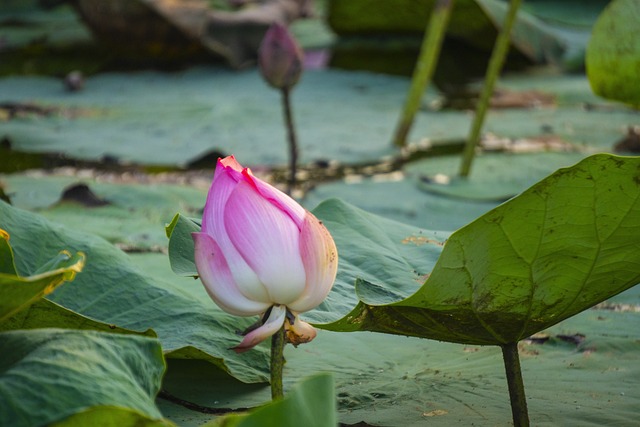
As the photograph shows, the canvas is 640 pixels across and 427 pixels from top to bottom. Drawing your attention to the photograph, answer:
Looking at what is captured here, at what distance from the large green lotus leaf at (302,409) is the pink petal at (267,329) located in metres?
0.15

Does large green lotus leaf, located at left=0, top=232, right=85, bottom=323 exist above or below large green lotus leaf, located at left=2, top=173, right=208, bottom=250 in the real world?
above

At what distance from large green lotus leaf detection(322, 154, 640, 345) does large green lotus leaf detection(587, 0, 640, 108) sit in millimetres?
457

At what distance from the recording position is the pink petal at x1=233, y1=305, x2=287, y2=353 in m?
0.83

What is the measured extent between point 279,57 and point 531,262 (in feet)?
5.11

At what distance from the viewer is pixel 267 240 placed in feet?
2.72

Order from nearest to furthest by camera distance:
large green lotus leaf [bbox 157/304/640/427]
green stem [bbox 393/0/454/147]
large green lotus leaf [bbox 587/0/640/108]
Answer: large green lotus leaf [bbox 157/304/640/427]
large green lotus leaf [bbox 587/0/640/108]
green stem [bbox 393/0/454/147]

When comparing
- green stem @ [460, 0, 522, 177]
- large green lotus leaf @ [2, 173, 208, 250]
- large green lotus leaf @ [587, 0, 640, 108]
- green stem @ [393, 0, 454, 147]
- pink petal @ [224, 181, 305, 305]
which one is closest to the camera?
pink petal @ [224, 181, 305, 305]

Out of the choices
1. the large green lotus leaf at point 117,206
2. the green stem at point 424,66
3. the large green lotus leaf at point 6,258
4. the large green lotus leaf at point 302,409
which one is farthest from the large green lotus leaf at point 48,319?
the green stem at point 424,66

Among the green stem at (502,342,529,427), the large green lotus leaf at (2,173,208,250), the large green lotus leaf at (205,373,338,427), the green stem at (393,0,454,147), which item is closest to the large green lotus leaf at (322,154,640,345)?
the green stem at (502,342,529,427)

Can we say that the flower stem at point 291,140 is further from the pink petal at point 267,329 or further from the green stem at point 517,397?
the pink petal at point 267,329

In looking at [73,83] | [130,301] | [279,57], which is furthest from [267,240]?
[73,83]

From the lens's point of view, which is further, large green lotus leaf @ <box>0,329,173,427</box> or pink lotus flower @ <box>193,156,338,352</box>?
pink lotus flower @ <box>193,156,338,352</box>

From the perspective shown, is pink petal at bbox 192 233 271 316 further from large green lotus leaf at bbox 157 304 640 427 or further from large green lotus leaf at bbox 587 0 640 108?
large green lotus leaf at bbox 587 0 640 108

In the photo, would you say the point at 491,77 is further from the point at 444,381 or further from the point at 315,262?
the point at 315,262
